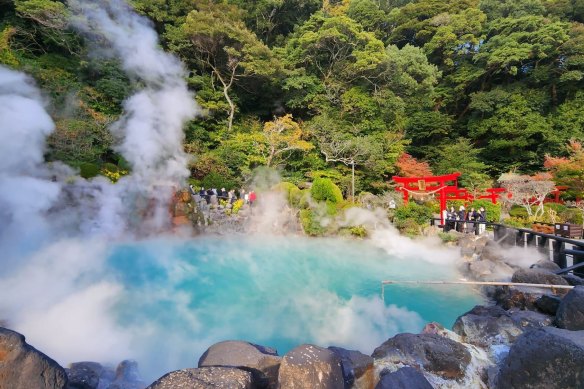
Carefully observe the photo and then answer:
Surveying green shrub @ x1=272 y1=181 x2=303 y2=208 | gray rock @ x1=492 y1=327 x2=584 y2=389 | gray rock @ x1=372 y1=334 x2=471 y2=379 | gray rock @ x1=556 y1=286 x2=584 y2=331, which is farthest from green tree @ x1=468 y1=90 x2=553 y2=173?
gray rock @ x1=492 y1=327 x2=584 y2=389

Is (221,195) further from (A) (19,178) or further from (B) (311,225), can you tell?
(A) (19,178)

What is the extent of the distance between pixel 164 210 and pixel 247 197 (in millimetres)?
3463

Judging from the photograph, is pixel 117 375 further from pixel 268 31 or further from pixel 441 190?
pixel 268 31

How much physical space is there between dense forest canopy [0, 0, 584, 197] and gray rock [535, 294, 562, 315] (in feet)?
36.0

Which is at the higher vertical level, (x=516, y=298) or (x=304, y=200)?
(x=304, y=200)

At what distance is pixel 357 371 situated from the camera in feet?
8.86

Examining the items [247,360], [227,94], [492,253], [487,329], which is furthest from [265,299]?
[227,94]

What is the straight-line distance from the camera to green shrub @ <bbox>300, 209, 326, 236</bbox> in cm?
1128

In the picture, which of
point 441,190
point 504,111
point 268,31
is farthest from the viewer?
point 268,31

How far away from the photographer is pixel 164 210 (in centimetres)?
1088

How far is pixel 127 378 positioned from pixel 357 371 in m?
2.30

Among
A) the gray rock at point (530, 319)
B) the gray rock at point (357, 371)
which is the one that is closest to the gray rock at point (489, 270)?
the gray rock at point (530, 319)

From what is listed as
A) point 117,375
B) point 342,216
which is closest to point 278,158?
point 342,216

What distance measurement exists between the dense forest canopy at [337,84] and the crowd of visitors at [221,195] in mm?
712
